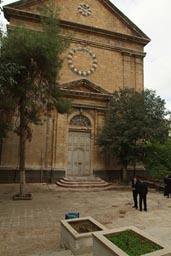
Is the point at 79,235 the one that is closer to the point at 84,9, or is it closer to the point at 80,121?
the point at 80,121

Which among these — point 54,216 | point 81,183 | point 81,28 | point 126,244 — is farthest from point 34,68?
point 81,28

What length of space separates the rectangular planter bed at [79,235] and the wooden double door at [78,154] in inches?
379

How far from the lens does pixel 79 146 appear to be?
1533 centimetres

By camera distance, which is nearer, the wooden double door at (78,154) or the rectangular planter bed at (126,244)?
the rectangular planter bed at (126,244)

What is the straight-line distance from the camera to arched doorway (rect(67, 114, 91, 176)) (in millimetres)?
15000

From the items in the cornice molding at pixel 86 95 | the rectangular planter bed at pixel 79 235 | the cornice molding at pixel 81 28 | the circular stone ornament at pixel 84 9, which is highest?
the circular stone ornament at pixel 84 9

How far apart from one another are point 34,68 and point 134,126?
668 centimetres

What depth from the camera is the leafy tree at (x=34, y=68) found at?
9000 mm

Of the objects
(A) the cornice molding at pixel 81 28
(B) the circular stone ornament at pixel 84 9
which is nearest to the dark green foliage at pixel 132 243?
(A) the cornice molding at pixel 81 28

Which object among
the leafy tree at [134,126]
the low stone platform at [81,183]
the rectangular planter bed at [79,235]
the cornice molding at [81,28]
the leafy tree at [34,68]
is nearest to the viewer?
the rectangular planter bed at [79,235]

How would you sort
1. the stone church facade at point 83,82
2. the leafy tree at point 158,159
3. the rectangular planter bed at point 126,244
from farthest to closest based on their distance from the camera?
the stone church facade at point 83,82 < the leafy tree at point 158,159 < the rectangular planter bed at point 126,244

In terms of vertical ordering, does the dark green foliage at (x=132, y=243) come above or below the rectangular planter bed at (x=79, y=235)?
above

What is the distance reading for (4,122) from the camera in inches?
395

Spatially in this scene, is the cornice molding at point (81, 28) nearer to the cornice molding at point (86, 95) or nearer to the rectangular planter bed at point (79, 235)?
the cornice molding at point (86, 95)
